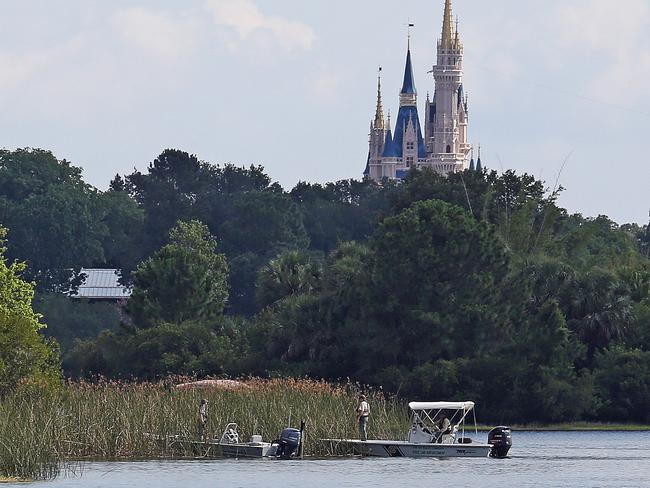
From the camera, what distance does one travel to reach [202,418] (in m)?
56.1

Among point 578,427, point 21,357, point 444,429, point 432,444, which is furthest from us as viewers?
point 578,427

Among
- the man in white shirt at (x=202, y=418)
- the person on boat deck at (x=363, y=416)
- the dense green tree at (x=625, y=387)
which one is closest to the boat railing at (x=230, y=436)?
the man in white shirt at (x=202, y=418)

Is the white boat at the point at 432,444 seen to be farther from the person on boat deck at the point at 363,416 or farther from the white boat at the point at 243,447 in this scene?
the white boat at the point at 243,447

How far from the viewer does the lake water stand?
50.0m

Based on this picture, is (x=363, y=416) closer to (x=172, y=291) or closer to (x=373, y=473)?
(x=373, y=473)

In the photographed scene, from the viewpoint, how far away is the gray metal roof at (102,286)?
161 metres

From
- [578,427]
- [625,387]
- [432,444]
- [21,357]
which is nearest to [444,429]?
[432,444]

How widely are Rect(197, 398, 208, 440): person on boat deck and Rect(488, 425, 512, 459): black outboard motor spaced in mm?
8033

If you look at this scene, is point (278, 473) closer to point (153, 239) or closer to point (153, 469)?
point (153, 469)

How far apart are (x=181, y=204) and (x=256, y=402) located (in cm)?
10071

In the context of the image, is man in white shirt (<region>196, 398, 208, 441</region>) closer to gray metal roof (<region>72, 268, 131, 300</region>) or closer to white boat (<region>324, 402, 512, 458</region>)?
white boat (<region>324, 402, 512, 458</region>)

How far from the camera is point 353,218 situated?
560 ft

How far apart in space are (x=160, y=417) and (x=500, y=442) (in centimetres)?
947

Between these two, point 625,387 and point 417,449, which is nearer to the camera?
point 417,449
